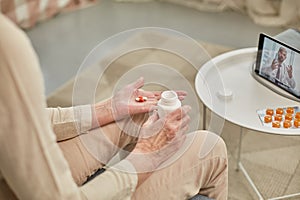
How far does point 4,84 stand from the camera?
736 millimetres

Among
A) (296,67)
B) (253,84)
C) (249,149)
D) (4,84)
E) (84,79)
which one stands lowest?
(249,149)

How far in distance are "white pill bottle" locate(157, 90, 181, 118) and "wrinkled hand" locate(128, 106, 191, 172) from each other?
24 mm

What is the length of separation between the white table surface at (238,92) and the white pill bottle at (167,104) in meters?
0.24

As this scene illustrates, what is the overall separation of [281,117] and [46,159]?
2.78ft

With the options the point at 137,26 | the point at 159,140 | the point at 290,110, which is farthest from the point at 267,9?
the point at 159,140

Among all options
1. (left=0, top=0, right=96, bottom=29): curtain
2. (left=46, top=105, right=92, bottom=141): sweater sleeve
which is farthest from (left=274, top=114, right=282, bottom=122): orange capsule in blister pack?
(left=0, top=0, right=96, bottom=29): curtain

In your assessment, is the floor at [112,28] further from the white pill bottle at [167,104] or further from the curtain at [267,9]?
the white pill bottle at [167,104]

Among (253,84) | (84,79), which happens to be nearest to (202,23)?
(84,79)

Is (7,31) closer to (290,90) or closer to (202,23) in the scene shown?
(290,90)

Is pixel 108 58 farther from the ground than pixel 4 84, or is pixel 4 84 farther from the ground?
pixel 4 84

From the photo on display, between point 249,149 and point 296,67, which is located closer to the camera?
point 296,67

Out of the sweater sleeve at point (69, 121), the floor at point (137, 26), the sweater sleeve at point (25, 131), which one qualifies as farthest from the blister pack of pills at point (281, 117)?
the sweater sleeve at point (25, 131)

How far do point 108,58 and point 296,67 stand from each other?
129 centimetres

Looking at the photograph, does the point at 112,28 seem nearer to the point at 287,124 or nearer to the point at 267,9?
the point at 267,9
